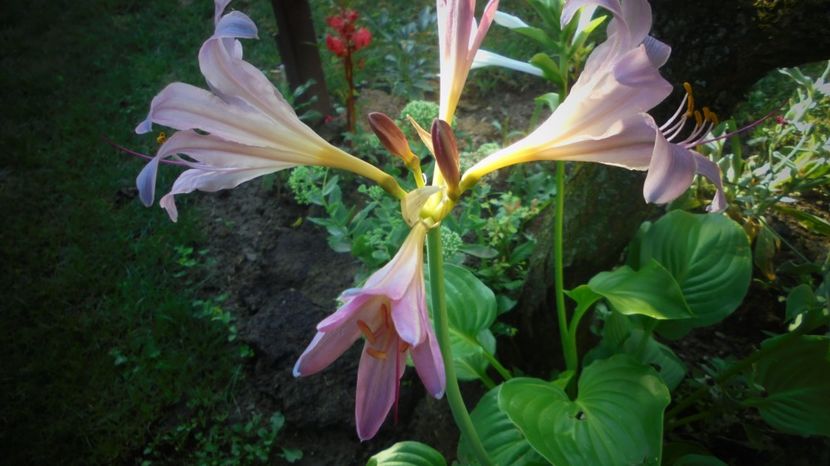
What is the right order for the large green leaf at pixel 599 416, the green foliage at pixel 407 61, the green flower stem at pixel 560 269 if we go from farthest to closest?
the green foliage at pixel 407 61, the green flower stem at pixel 560 269, the large green leaf at pixel 599 416

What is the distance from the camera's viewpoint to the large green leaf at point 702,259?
147 centimetres

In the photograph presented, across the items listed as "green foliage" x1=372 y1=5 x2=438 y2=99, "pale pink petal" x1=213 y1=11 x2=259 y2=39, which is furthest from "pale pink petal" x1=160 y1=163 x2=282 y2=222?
"green foliage" x1=372 y1=5 x2=438 y2=99

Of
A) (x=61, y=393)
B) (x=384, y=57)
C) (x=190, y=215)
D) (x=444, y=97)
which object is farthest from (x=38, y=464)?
(x=384, y=57)

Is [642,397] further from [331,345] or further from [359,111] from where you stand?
[359,111]

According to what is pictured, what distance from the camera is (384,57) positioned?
332cm

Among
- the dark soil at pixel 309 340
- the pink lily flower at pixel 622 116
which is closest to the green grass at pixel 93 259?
the dark soil at pixel 309 340

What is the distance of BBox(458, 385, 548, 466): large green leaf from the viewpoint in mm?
1366

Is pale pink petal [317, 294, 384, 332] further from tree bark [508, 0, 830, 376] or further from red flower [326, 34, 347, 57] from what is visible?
red flower [326, 34, 347, 57]

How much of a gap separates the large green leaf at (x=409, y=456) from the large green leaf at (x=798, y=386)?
84cm

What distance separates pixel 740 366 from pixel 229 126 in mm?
1392

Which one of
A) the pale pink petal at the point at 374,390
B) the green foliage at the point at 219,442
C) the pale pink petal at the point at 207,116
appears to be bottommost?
the green foliage at the point at 219,442

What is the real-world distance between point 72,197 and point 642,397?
2998mm

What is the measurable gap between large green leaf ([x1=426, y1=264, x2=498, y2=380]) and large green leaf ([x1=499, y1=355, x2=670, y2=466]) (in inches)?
10.6

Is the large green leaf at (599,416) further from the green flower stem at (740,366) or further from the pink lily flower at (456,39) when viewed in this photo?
the pink lily flower at (456,39)
